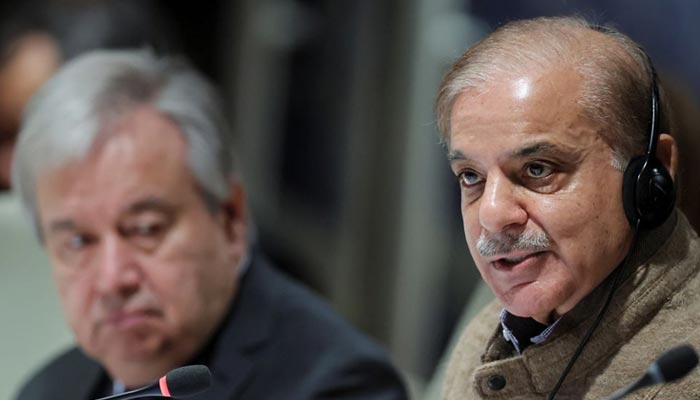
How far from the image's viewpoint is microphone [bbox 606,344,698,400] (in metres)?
0.80

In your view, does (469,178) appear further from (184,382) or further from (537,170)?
(184,382)

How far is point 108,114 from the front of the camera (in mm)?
1435

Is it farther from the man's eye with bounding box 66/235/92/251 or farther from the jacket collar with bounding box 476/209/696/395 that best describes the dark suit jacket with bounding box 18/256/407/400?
the jacket collar with bounding box 476/209/696/395

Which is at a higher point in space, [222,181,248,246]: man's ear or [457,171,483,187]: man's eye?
[457,171,483,187]: man's eye

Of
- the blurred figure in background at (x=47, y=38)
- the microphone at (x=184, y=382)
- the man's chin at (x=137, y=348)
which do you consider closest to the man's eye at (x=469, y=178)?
the microphone at (x=184, y=382)

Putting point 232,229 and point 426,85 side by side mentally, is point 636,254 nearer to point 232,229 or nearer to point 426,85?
point 232,229

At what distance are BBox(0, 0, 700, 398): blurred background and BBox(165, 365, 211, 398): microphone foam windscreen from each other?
0.82 metres

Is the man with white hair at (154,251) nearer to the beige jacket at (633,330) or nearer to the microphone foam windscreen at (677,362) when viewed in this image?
the beige jacket at (633,330)

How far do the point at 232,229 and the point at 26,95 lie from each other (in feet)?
4.29

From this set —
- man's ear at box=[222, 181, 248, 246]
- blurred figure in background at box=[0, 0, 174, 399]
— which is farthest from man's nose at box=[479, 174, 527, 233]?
blurred figure in background at box=[0, 0, 174, 399]

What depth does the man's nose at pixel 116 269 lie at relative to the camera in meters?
1.36

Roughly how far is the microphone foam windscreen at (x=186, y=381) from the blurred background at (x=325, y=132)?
82 cm

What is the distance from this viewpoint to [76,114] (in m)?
1.44

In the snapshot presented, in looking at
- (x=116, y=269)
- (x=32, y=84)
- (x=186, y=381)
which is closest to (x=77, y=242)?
(x=116, y=269)
